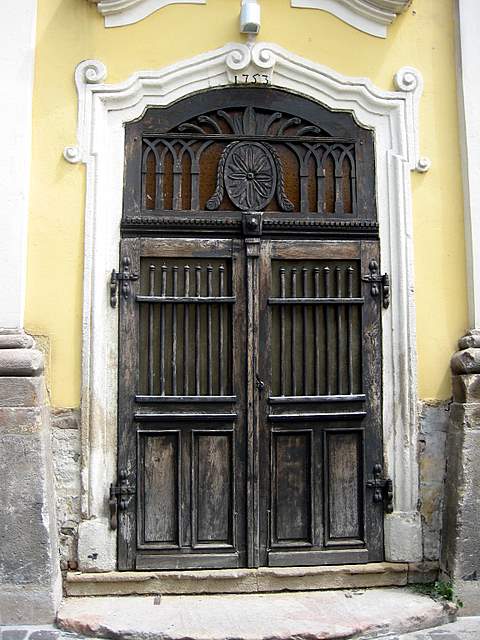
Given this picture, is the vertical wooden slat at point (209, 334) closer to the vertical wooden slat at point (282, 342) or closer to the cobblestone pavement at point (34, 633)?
the vertical wooden slat at point (282, 342)

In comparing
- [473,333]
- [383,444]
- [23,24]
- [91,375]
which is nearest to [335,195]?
[473,333]

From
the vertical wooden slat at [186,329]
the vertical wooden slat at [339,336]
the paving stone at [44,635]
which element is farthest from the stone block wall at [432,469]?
the paving stone at [44,635]

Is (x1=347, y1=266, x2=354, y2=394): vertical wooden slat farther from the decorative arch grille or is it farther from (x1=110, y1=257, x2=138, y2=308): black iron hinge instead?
(x1=110, y1=257, x2=138, y2=308): black iron hinge

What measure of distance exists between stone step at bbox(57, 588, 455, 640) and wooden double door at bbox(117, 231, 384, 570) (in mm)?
239

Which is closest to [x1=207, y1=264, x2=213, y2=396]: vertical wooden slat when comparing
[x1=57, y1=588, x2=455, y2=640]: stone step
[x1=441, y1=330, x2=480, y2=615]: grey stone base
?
[x1=57, y1=588, x2=455, y2=640]: stone step

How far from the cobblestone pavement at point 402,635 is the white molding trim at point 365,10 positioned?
3.89 meters

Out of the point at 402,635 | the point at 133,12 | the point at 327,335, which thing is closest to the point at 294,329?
the point at 327,335

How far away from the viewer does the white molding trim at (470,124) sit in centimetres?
457

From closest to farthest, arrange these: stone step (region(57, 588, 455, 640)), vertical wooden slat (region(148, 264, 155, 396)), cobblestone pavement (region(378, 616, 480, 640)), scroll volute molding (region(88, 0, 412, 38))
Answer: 1. stone step (region(57, 588, 455, 640))
2. cobblestone pavement (region(378, 616, 480, 640))
3. vertical wooden slat (region(148, 264, 155, 396))
4. scroll volute molding (region(88, 0, 412, 38))

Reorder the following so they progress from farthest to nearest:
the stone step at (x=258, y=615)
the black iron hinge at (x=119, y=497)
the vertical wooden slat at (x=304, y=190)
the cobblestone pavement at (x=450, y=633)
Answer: the vertical wooden slat at (x=304, y=190)
the black iron hinge at (x=119, y=497)
the cobblestone pavement at (x=450, y=633)
the stone step at (x=258, y=615)

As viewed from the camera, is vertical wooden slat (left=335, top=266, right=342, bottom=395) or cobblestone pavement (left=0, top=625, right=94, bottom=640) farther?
vertical wooden slat (left=335, top=266, right=342, bottom=395)

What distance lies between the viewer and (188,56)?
4566mm

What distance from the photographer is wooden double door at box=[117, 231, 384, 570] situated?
4414mm

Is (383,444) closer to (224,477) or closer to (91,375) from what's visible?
(224,477)
